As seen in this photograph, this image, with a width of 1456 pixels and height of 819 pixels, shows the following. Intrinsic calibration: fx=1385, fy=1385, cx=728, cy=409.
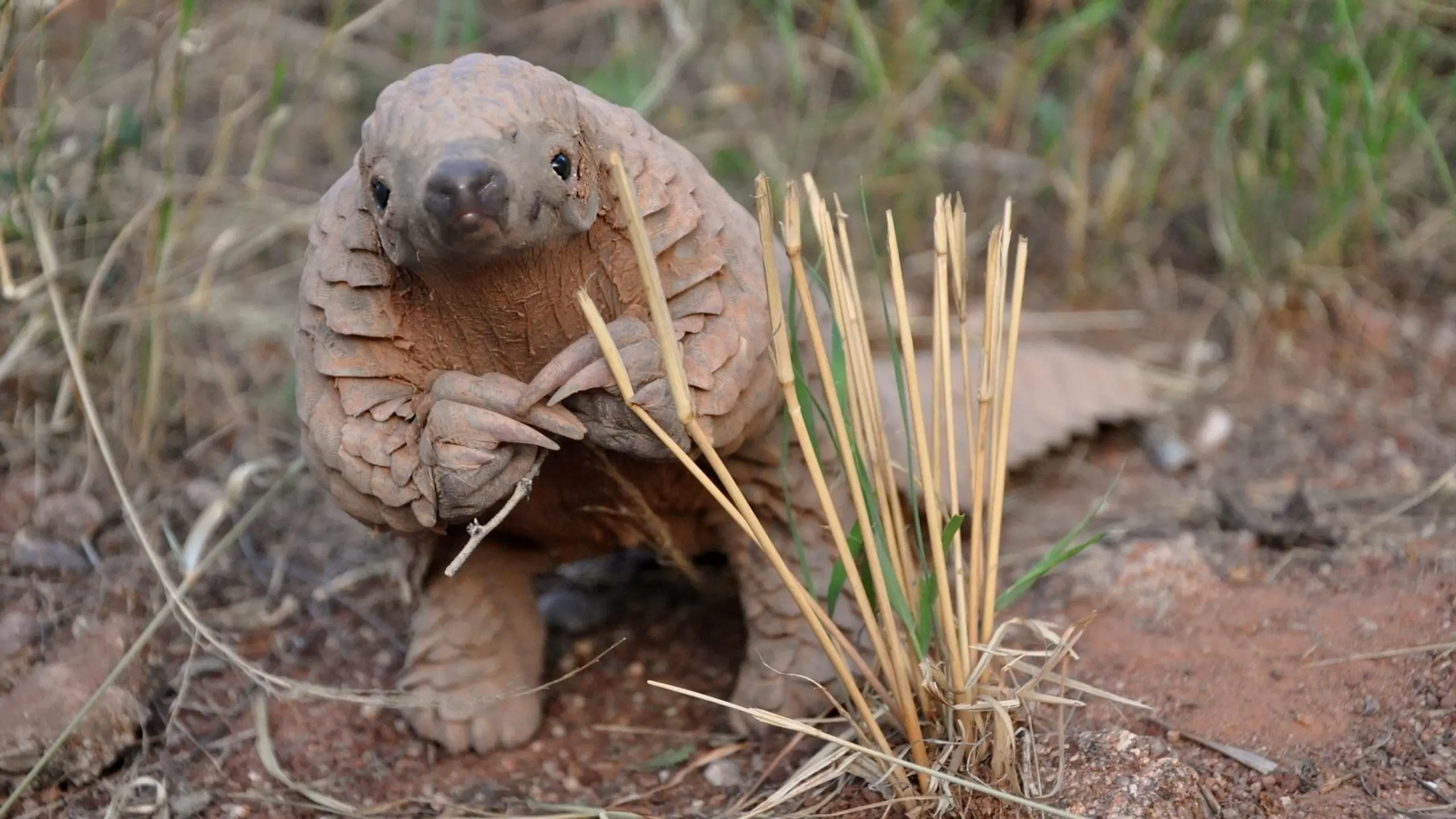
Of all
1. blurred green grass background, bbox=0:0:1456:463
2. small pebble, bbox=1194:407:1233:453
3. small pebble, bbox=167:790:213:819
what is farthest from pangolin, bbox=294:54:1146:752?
small pebble, bbox=1194:407:1233:453

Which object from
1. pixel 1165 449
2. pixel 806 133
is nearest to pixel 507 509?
pixel 1165 449

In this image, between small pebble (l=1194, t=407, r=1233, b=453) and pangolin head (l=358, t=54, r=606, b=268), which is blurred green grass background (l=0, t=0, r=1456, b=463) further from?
pangolin head (l=358, t=54, r=606, b=268)

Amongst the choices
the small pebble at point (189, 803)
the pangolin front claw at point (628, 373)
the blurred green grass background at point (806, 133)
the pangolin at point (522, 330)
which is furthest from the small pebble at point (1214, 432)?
the small pebble at point (189, 803)

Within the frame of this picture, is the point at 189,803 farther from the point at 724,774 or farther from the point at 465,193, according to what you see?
the point at 465,193

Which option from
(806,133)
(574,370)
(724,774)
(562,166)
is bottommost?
(724,774)

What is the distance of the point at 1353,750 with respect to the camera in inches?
75.7

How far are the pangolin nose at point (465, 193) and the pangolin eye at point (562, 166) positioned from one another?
117 millimetres

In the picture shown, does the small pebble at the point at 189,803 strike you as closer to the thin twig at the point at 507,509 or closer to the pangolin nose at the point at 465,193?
the thin twig at the point at 507,509

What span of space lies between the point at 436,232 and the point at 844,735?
3.13 ft

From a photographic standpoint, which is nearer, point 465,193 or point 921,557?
point 465,193

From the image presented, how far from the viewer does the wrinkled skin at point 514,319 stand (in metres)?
1.66

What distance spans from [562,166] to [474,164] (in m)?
0.17

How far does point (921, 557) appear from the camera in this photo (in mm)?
1878

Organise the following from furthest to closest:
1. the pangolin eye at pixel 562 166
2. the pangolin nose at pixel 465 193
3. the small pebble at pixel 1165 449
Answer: the small pebble at pixel 1165 449 → the pangolin eye at pixel 562 166 → the pangolin nose at pixel 465 193
